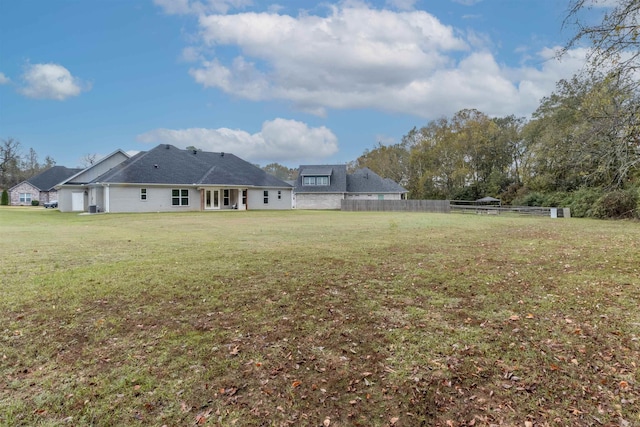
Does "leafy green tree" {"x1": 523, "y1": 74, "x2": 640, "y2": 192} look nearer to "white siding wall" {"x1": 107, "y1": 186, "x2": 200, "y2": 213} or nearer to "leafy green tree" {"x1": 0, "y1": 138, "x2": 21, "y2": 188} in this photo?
"white siding wall" {"x1": 107, "y1": 186, "x2": 200, "y2": 213}

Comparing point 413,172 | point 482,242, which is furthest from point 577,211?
point 413,172

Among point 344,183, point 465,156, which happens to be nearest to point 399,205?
point 344,183

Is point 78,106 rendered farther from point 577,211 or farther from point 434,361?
point 577,211

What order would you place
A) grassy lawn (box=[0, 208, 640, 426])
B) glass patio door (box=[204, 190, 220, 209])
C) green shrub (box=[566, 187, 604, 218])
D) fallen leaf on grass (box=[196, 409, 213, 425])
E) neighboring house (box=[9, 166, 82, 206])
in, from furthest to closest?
neighboring house (box=[9, 166, 82, 206])
glass patio door (box=[204, 190, 220, 209])
green shrub (box=[566, 187, 604, 218])
grassy lawn (box=[0, 208, 640, 426])
fallen leaf on grass (box=[196, 409, 213, 425])

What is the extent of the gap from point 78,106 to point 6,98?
714 cm

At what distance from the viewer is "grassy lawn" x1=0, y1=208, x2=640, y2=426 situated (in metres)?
2.58

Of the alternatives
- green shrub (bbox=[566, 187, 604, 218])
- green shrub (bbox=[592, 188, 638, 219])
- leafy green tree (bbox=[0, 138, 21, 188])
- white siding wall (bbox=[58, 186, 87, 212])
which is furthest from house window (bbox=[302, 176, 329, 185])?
leafy green tree (bbox=[0, 138, 21, 188])

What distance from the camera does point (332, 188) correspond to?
4181cm

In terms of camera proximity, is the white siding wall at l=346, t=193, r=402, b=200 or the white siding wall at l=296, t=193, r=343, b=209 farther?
the white siding wall at l=346, t=193, r=402, b=200

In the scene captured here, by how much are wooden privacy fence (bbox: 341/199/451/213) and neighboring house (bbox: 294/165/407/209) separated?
4.93 m

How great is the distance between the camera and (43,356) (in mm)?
3301

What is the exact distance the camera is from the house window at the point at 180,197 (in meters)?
29.5

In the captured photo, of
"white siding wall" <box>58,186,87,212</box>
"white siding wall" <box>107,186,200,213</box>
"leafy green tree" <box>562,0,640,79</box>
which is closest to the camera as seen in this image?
"leafy green tree" <box>562,0,640,79</box>

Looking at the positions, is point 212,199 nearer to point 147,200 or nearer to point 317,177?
point 147,200
